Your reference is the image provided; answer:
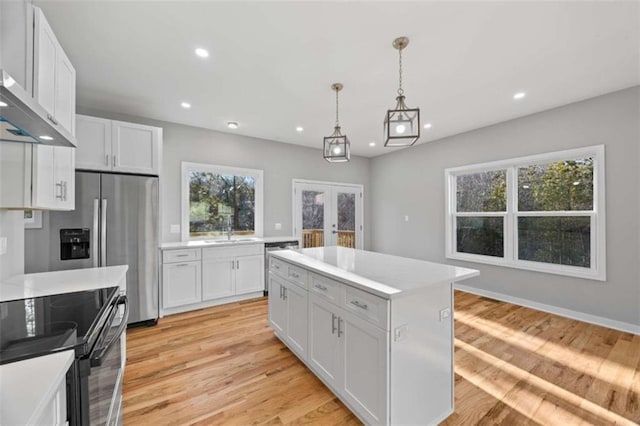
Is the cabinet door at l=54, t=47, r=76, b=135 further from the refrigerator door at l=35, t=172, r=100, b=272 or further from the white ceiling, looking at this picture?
the refrigerator door at l=35, t=172, r=100, b=272

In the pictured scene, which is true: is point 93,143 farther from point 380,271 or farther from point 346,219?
point 346,219

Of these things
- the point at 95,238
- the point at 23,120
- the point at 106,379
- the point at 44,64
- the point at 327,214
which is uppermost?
the point at 44,64

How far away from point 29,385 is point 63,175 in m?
1.80

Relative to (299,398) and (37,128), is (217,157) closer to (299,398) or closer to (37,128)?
(37,128)

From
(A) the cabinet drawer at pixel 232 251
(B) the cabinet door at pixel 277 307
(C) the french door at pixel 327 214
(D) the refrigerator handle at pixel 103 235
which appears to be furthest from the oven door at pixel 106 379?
(C) the french door at pixel 327 214

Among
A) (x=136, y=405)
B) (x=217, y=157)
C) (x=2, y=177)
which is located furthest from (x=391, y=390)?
(x=217, y=157)

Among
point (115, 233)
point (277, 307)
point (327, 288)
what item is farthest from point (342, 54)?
point (115, 233)

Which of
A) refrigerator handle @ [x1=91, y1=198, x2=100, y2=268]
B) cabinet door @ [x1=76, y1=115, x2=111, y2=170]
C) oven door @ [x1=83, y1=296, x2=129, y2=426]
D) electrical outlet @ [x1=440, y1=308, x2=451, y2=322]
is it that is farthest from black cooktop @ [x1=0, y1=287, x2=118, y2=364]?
cabinet door @ [x1=76, y1=115, x2=111, y2=170]

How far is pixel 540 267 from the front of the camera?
356 cm

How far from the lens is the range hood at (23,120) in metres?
0.94

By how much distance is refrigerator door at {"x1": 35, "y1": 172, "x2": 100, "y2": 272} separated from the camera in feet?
8.49

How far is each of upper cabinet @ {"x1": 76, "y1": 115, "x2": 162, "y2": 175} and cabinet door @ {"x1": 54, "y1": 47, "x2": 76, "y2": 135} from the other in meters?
1.14

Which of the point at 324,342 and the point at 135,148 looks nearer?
the point at 324,342

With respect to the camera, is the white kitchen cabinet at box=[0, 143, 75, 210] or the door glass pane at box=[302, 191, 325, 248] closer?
the white kitchen cabinet at box=[0, 143, 75, 210]
